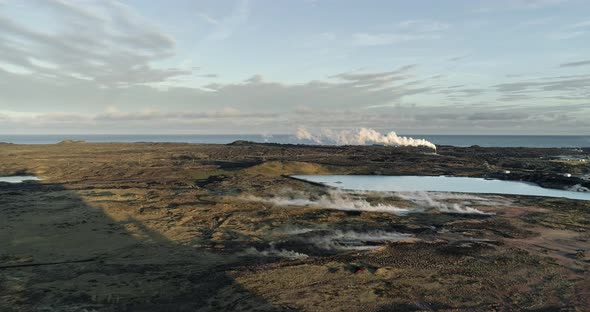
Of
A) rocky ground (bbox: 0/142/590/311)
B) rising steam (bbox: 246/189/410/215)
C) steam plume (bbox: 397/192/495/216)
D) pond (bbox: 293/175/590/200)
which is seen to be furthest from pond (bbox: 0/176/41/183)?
steam plume (bbox: 397/192/495/216)

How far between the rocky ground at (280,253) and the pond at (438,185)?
237 inches

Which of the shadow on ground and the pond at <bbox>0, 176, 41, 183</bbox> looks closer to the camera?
the shadow on ground

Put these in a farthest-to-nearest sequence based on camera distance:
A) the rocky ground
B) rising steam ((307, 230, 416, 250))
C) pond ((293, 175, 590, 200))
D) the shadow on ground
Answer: pond ((293, 175, 590, 200)), rising steam ((307, 230, 416, 250)), the rocky ground, the shadow on ground

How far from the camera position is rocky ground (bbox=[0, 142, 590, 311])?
14.5 m

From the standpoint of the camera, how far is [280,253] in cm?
2005

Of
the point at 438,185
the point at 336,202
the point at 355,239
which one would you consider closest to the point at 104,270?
the point at 355,239

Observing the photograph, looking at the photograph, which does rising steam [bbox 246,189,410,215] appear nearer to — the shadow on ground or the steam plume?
the steam plume

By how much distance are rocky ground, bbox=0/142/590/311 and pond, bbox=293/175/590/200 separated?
19.7 ft

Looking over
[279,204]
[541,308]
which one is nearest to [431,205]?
[279,204]

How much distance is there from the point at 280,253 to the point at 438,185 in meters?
33.7

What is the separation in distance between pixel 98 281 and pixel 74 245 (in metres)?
6.64

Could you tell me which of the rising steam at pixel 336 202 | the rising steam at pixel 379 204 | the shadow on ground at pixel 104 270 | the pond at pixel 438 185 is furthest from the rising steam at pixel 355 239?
the pond at pixel 438 185

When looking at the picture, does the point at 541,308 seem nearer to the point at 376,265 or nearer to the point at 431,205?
the point at 376,265

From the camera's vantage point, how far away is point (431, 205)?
1337 inches
